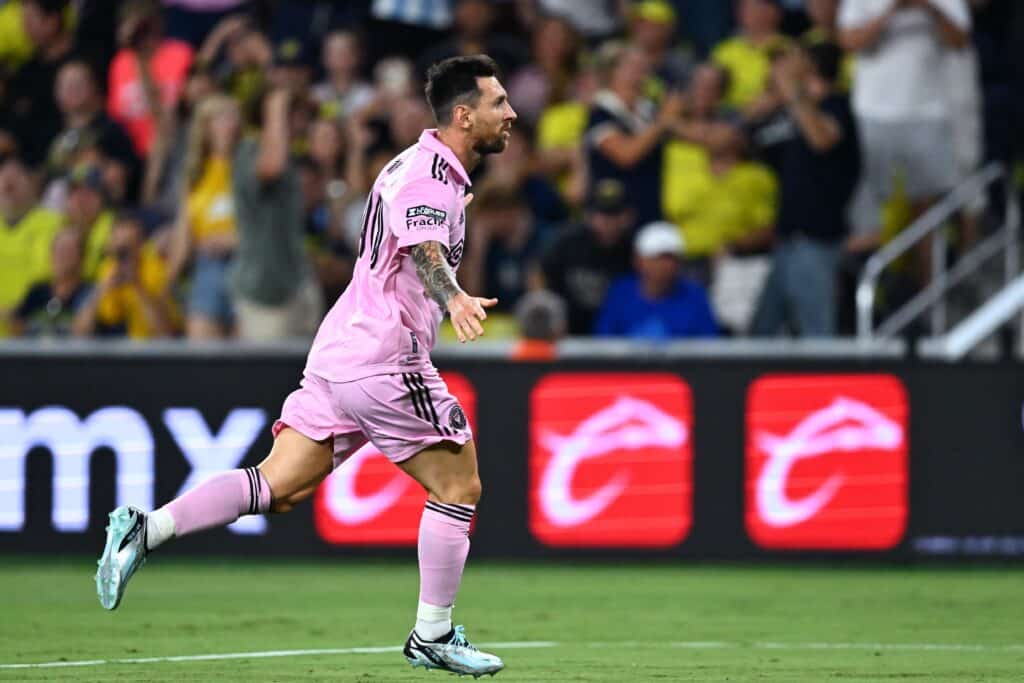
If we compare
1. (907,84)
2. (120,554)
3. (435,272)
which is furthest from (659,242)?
(120,554)

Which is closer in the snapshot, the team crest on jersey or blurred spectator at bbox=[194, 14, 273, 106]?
the team crest on jersey

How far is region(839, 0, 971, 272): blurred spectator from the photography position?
1369 cm

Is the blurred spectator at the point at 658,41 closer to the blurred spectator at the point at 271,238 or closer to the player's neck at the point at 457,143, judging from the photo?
the blurred spectator at the point at 271,238

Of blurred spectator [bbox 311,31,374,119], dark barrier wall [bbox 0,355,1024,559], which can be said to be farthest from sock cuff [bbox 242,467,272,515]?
blurred spectator [bbox 311,31,374,119]

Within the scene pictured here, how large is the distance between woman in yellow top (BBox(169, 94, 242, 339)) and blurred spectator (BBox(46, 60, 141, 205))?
56.6 inches

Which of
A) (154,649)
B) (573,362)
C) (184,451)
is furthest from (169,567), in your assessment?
(154,649)

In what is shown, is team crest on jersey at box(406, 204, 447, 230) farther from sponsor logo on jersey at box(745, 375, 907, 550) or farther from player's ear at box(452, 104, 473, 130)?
sponsor logo on jersey at box(745, 375, 907, 550)

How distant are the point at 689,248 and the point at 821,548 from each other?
2955mm

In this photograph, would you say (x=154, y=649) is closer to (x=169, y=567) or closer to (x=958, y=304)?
(x=169, y=567)

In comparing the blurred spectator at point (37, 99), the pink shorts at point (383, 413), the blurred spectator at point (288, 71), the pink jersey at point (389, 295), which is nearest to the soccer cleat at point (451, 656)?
the pink shorts at point (383, 413)

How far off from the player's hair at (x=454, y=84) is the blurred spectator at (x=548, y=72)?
26.5ft

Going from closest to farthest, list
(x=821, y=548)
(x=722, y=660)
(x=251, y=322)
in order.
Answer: (x=722, y=660) < (x=821, y=548) < (x=251, y=322)

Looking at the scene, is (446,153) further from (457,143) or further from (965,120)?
(965,120)

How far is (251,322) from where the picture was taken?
1354cm
